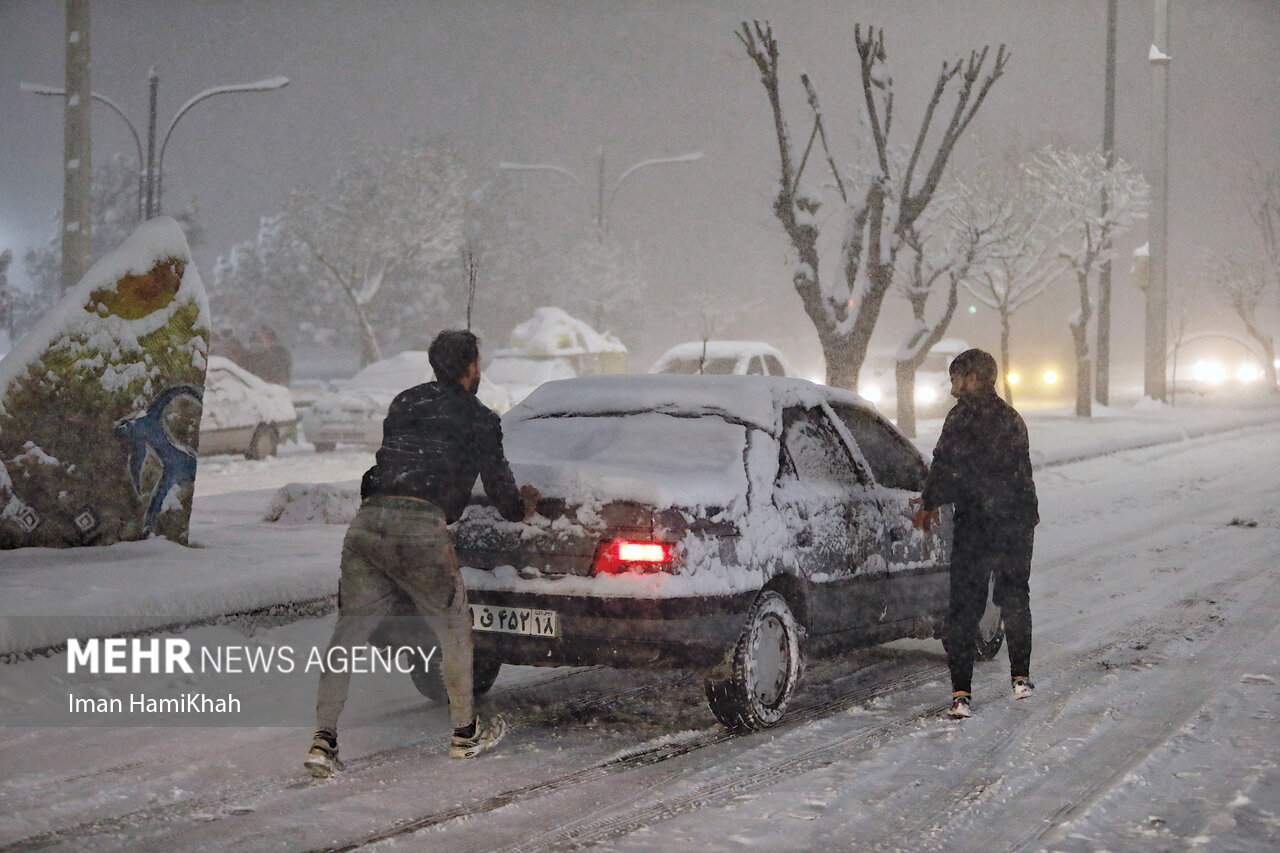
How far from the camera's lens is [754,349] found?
21547 millimetres

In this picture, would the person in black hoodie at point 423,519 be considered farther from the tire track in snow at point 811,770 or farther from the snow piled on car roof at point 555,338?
the snow piled on car roof at point 555,338

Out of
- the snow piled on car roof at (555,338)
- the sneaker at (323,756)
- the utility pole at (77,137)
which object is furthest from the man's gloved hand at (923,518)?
the snow piled on car roof at (555,338)

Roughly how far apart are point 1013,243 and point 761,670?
30459 millimetres

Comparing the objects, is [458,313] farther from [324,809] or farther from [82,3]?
[324,809]

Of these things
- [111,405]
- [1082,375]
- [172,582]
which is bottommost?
[172,582]

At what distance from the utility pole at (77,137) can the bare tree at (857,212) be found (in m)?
9.03

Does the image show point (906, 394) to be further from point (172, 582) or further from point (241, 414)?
point (172, 582)

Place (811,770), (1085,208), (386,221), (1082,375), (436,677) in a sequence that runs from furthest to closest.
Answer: (386,221), (1085,208), (1082,375), (436,677), (811,770)

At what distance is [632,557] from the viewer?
18.1 ft

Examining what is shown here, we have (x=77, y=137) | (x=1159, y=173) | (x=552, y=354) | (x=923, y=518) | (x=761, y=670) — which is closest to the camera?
(x=761, y=670)

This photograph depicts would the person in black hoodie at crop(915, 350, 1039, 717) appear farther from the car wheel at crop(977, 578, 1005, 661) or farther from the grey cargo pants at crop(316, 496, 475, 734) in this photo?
the grey cargo pants at crop(316, 496, 475, 734)

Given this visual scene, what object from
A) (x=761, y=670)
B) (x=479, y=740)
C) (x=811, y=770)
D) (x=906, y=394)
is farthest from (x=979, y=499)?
(x=906, y=394)

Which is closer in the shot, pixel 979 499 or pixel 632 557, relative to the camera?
pixel 632 557

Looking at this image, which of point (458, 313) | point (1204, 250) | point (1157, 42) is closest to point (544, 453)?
point (1157, 42)
